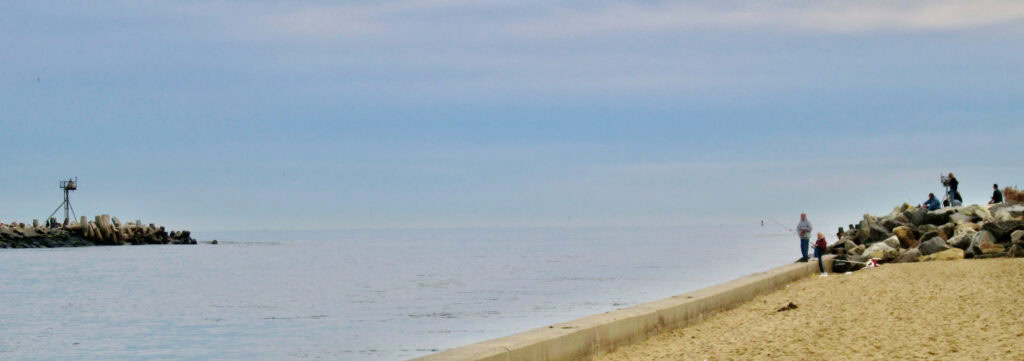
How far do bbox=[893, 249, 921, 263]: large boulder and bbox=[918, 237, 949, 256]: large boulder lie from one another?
17.4 inches

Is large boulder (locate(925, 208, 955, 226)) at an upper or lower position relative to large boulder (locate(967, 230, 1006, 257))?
upper

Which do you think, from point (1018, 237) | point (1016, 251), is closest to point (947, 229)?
point (1018, 237)

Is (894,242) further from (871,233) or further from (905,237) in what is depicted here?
(871,233)

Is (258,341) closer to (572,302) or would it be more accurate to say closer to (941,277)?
(572,302)

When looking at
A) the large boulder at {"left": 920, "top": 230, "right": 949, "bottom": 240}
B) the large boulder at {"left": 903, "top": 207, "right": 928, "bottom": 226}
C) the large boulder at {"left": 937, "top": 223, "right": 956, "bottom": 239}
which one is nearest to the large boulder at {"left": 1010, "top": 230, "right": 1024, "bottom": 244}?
the large boulder at {"left": 920, "top": 230, "right": 949, "bottom": 240}

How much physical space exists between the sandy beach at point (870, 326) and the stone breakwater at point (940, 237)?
5154 mm

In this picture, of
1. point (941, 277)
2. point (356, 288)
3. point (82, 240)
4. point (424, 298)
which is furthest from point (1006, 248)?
point (82, 240)

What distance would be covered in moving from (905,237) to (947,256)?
4.33m

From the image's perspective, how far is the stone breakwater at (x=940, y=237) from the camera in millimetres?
21572

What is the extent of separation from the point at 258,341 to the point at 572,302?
380 inches

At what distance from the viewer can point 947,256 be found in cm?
2183

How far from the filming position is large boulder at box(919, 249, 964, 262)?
21766 mm

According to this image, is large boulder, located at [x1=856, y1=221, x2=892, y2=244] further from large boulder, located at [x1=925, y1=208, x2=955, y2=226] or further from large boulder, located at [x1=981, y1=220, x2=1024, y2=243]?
large boulder, located at [x1=981, y1=220, x2=1024, y2=243]

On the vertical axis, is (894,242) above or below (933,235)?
below
